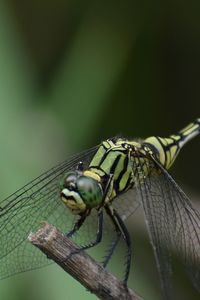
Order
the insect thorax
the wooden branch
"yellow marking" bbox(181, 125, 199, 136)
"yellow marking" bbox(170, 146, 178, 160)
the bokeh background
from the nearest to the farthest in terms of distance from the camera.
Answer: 1. the wooden branch
2. the insect thorax
3. "yellow marking" bbox(170, 146, 178, 160)
4. "yellow marking" bbox(181, 125, 199, 136)
5. the bokeh background

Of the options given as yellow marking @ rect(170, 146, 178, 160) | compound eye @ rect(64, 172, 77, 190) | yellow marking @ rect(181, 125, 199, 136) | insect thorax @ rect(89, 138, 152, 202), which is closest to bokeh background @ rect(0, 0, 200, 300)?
yellow marking @ rect(181, 125, 199, 136)

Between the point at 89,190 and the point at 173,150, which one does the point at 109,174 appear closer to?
the point at 89,190

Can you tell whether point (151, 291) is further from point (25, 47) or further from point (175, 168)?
point (25, 47)

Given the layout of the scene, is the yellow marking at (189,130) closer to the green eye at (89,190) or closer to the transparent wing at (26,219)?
the transparent wing at (26,219)

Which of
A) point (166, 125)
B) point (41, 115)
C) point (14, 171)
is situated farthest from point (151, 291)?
point (166, 125)

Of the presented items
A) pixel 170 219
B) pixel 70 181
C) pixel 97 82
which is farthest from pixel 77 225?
pixel 97 82

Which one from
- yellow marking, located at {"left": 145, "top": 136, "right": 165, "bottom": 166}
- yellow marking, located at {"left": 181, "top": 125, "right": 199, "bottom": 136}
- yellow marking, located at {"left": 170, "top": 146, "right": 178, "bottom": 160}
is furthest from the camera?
yellow marking, located at {"left": 181, "top": 125, "right": 199, "bottom": 136}

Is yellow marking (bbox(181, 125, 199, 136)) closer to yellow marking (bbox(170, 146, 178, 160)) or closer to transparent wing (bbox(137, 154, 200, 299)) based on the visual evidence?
yellow marking (bbox(170, 146, 178, 160))
